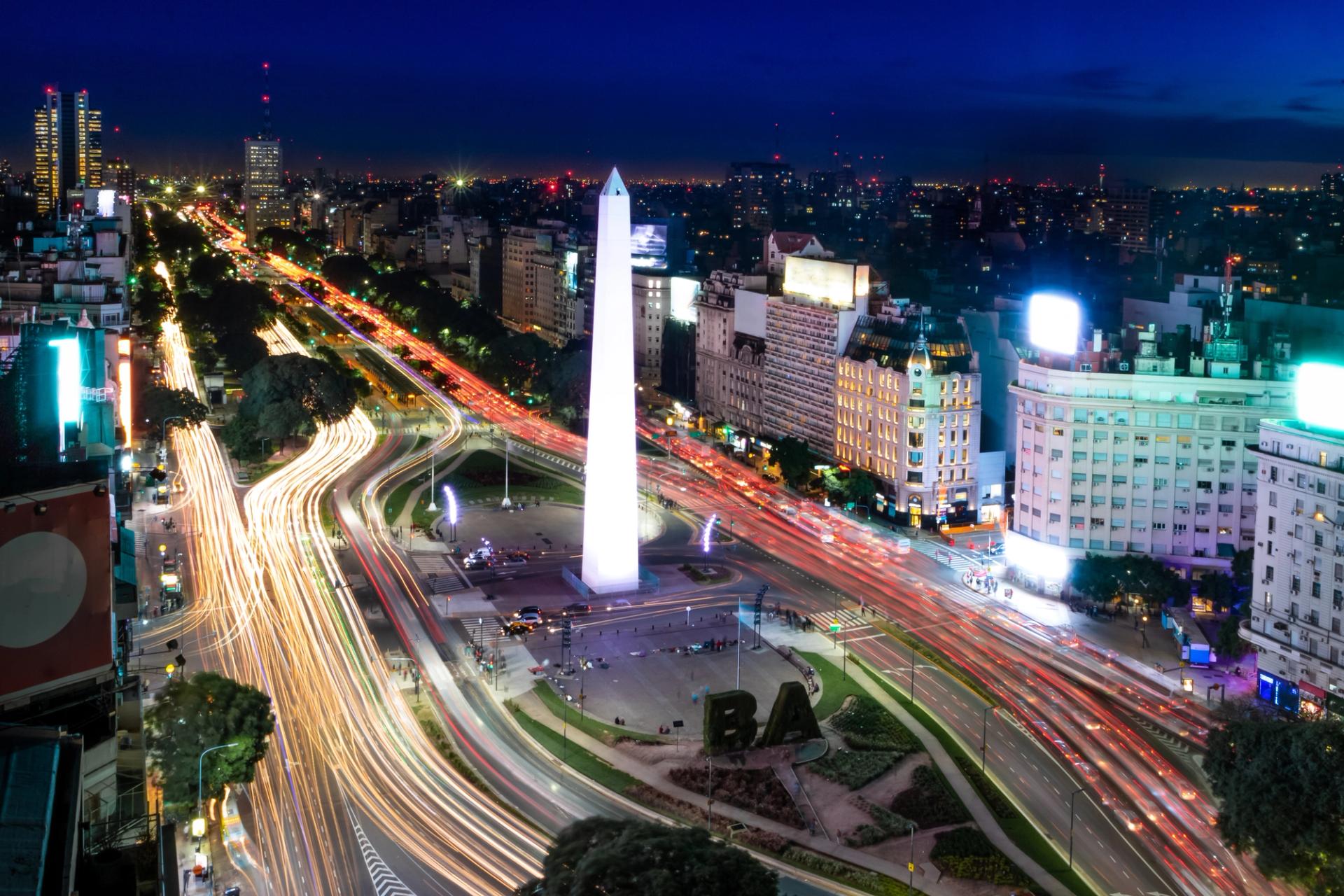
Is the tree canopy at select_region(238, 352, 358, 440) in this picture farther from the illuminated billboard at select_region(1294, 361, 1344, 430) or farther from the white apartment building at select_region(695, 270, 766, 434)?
the illuminated billboard at select_region(1294, 361, 1344, 430)

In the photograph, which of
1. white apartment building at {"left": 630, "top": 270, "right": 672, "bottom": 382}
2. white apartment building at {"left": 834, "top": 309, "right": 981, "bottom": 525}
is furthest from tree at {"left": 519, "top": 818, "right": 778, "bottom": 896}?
white apartment building at {"left": 630, "top": 270, "right": 672, "bottom": 382}

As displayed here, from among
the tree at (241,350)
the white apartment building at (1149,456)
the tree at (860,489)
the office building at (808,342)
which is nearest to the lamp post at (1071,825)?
the white apartment building at (1149,456)

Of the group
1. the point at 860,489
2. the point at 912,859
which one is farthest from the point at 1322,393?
the point at 860,489

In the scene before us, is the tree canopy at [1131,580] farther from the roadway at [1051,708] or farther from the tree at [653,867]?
the tree at [653,867]

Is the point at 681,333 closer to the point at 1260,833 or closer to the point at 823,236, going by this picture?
the point at 1260,833

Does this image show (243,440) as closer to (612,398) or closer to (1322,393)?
(612,398)

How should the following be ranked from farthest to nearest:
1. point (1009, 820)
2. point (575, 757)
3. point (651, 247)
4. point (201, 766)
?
point (651, 247), point (575, 757), point (1009, 820), point (201, 766)
